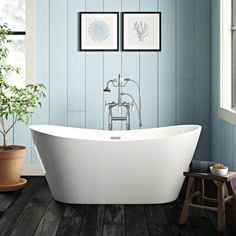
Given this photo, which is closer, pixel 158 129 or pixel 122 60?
pixel 158 129

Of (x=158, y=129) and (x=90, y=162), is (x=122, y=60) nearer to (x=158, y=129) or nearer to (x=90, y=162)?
(x=158, y=129)

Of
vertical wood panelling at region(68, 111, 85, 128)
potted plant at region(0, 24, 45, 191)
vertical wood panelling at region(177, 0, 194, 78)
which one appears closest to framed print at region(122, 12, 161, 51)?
vertical wood panelling at region(177, 0, 194, 78)

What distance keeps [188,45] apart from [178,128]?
103 centimetres

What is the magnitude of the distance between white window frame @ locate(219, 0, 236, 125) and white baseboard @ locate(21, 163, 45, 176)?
203cm

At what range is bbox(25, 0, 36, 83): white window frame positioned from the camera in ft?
17.8

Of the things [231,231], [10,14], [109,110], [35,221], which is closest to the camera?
[231,231]

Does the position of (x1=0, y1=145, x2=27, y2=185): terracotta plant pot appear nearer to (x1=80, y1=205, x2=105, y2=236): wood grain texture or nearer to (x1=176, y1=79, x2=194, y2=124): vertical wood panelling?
(x1=80, y1=205, x2=105, y2=236): wood grain texture

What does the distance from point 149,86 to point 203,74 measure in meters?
0.60

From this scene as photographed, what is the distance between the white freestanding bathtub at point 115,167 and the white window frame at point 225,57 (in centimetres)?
71

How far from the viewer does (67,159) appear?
4.16 m

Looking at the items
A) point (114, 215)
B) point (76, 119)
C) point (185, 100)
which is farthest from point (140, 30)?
point (114, 215)

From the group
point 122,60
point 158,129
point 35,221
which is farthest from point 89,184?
point 122,60

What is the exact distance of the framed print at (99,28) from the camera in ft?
17.7

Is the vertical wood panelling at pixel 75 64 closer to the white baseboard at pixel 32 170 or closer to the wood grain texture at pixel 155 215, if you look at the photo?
the white baseboard at pixel 32 170
